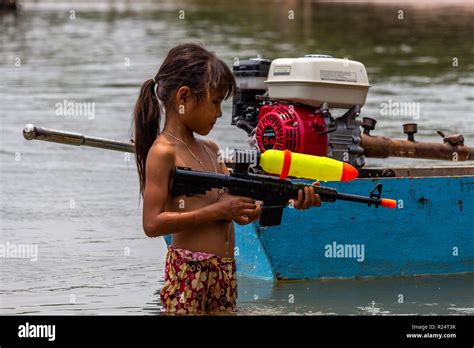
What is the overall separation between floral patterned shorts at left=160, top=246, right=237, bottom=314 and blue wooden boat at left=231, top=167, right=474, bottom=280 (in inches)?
96.6

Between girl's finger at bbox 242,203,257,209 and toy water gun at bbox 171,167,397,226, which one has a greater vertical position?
toy water gun at bbox 171,167,397,226

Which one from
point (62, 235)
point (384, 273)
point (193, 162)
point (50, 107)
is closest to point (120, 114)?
point (50, 107)

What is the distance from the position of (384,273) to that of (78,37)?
23931 mm

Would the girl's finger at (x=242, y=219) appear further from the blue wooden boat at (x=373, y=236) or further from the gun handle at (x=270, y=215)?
the blue wooden boat at (x=373, y=236)

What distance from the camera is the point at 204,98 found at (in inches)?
228

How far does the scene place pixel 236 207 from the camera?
5711 mm

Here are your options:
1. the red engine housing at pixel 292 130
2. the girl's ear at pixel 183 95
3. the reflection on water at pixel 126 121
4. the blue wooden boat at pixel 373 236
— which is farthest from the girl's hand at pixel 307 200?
the blue wooden boat at pixel 373 236

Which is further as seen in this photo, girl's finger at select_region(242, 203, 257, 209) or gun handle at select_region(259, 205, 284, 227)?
gun handle at select_region(259, 205, 284, 227)

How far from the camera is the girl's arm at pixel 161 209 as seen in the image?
5.68 m

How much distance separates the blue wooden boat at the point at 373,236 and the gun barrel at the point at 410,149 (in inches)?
6.4

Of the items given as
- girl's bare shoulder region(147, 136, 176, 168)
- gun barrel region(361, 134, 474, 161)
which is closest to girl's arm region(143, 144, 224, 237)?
girl's bare shoulder region(147, 136, 176, 168)

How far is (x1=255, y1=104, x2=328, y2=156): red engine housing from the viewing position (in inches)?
321

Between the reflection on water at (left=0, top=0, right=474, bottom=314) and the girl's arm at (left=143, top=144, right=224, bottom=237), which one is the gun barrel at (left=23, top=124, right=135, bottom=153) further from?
the girl's arm at (left=143, top=144, right=224, bottom=237)
